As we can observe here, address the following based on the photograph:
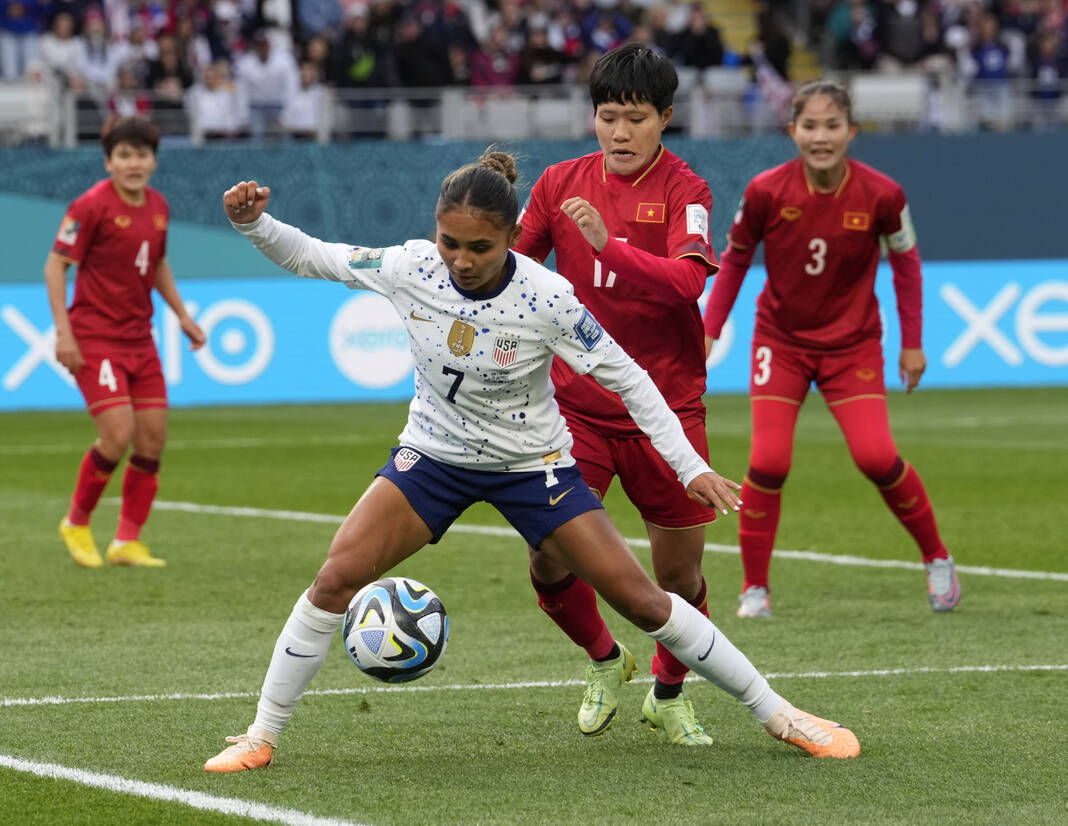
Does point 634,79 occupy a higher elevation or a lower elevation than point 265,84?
higher


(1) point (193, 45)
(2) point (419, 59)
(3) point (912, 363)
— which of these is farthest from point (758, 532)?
(1) point (193, 45)

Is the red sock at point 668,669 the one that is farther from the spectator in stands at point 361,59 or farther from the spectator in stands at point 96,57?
the spectator in stands at point 361,59

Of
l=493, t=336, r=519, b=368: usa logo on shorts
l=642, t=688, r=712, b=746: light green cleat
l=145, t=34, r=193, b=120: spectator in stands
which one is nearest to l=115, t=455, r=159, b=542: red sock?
l=642, t=688, r=712, b=746: light green cleat

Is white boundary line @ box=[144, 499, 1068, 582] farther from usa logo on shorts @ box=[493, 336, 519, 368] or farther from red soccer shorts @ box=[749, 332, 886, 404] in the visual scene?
usa logo on shorts @ box=[493, 336, 519, 368]

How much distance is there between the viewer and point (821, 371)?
26.5 ft

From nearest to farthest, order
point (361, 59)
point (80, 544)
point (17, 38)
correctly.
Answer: point (80, 544) < point (17, 38) < point (361, 59)

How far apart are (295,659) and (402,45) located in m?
17.5

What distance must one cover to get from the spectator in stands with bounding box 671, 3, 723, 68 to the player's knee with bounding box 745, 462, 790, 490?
15505mm

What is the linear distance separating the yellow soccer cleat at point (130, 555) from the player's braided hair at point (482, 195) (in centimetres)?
523

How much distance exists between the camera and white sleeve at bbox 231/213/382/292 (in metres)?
5.14

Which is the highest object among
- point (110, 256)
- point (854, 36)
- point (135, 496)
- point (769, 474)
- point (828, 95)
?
point (828, 95)

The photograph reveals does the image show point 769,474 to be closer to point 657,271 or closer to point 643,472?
point 643,472

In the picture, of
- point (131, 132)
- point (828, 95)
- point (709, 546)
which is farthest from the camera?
point (709, 546)

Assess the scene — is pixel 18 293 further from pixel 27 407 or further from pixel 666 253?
pixel 666 253
